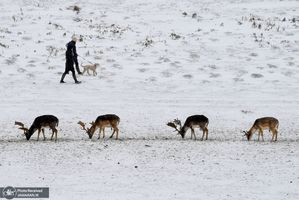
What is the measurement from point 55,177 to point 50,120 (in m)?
4.42

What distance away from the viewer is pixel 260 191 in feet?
41.1

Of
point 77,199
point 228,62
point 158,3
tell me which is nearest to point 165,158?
point 77,199

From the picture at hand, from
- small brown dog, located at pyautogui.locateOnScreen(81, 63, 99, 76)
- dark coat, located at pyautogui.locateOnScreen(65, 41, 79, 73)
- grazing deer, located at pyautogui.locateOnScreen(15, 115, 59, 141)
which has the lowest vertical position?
grazing deer, located at pyautogui.locateOnScreen(15, 115, 59, 141)

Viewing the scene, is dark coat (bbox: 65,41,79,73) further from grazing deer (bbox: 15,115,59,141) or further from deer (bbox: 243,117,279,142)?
deer (bbox: 243,117,279,142)

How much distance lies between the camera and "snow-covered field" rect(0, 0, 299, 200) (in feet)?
44.2

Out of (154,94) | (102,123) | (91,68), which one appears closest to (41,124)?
(102,123)

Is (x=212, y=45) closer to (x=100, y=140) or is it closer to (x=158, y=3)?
(x=158, y=3)

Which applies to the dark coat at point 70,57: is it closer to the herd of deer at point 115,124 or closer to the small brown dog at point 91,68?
the small brown dog at point 91,68

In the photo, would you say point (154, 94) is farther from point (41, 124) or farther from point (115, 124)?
point (41, 124)

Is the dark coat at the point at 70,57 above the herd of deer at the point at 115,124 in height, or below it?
above

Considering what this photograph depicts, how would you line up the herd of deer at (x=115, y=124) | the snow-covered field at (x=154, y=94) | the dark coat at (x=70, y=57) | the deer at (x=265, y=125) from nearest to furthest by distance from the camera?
the snow-covered field at (x=154, y=94) → the herd of deer at (x=115, y=124) → the deer at (x=265, y=125) → the dark coat at (x=70, y=57)

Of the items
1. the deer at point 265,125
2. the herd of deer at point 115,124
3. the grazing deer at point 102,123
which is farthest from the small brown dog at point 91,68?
the deer at point 265,125

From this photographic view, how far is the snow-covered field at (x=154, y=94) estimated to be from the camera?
44.2 feet

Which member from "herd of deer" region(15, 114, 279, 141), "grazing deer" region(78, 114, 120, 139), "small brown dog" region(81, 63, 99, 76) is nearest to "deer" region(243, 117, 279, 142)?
"herd of deer" region(15, 114, 279, 141)
